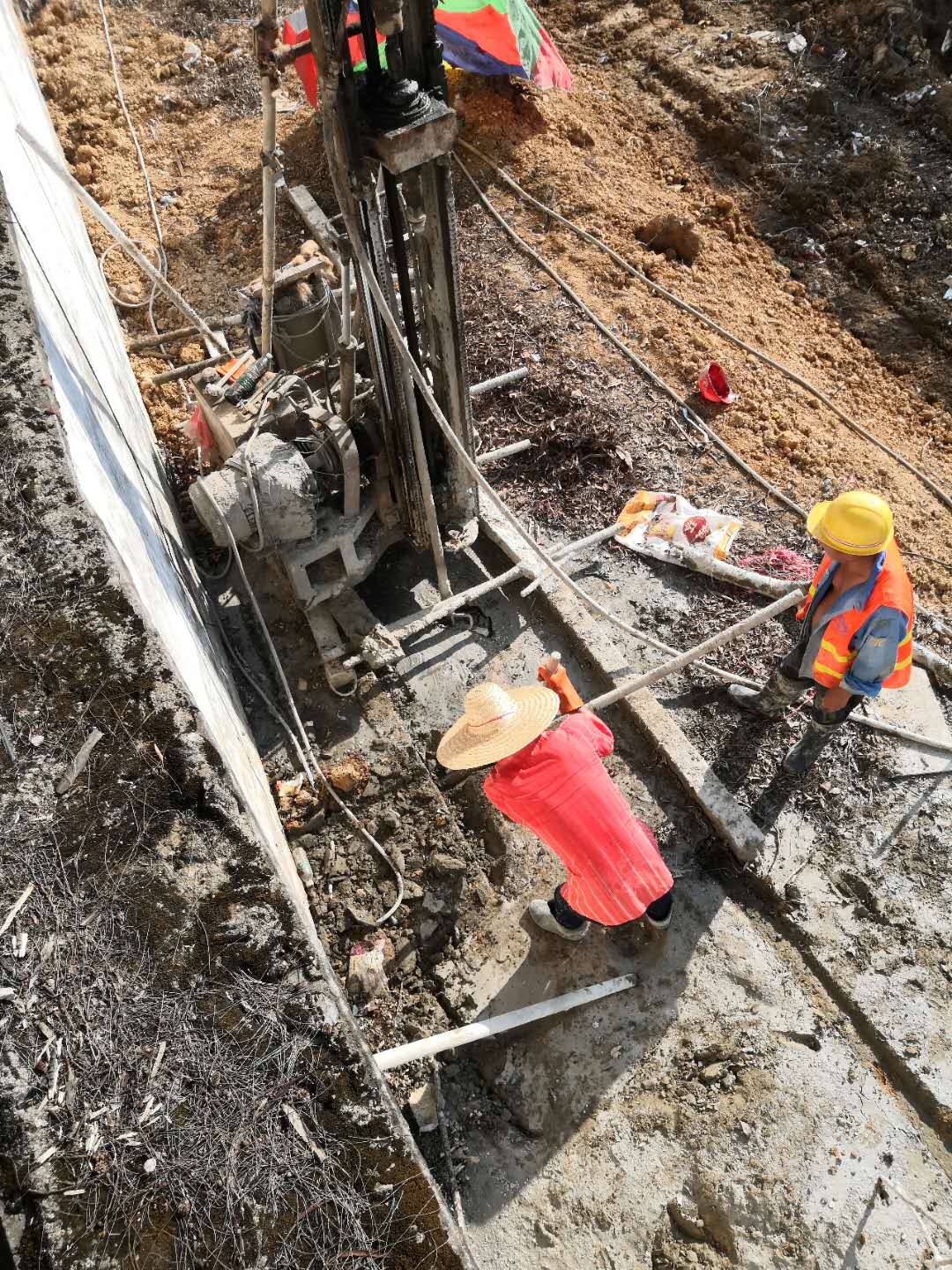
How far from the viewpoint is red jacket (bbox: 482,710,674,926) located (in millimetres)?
3717

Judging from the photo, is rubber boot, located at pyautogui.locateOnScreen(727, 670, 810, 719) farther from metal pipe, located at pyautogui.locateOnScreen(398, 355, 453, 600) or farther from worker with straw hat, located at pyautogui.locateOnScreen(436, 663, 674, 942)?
metal pipe, located at pyautogui.locateOnScreen(398, 355, 453, 600)

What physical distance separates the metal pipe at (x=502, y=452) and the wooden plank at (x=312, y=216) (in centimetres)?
236

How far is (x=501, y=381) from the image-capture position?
6406 millimetres

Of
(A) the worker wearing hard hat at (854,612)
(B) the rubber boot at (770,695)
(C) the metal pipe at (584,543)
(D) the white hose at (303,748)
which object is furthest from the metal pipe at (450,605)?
(A) the worker wearing hard hat at (854,612)

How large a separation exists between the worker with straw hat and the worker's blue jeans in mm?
205

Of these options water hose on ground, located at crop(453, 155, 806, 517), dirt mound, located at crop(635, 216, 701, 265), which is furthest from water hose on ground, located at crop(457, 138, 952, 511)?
dirt mound, located at crop(635, 216, 701, 265)

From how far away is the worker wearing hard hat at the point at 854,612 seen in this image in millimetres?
3863

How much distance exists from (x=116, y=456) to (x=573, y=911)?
3078 mm

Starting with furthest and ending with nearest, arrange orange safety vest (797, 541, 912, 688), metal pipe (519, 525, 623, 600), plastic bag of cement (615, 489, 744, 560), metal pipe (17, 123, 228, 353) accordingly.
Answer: plastic bag of cement (615, 489, 744, 560) → metal pipe (519, 525, 623, 600) → orange safety vest (797, 541, 912, 688) → metal pipe (17, 123, 228, 353)

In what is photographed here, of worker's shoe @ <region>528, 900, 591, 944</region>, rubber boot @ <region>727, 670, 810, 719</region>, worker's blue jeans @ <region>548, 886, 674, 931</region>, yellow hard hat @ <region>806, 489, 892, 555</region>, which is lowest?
worker's shoe @ <region>528, 900, 591, 944</region>

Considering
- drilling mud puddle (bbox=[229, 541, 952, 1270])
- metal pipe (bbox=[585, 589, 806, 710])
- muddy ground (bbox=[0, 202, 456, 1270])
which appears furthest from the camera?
metal pipe (bbox=[585, 589, 806, 710])

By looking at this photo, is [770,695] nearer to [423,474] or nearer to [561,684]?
[561,684]

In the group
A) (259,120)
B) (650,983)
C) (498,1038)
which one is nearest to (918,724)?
(650,983)

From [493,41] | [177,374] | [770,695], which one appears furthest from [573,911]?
[493,41]
